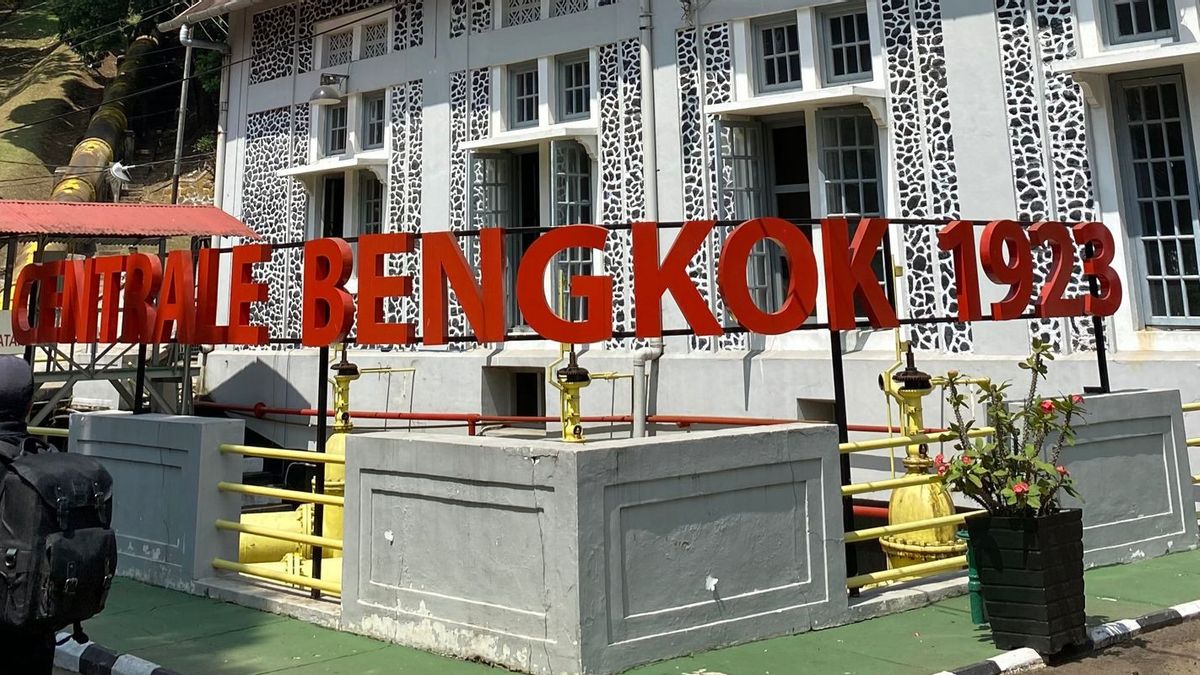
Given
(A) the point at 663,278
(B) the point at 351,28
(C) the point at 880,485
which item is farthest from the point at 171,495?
(B) the point at 351,28

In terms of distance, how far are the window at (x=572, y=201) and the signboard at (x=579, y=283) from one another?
6.09m

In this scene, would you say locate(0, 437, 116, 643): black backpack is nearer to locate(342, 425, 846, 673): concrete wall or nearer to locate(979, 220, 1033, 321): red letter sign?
locate(342, 425, 846, 673): concrete wall

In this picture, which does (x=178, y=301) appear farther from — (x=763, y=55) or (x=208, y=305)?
(x=763, y=55)

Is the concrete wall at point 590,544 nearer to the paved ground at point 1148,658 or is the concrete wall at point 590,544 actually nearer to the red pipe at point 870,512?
the paved ground at point 1148,658

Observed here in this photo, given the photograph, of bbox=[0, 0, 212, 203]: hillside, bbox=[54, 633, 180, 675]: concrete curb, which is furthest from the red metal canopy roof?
bbox=[0, 0, 212, 203]: hillside

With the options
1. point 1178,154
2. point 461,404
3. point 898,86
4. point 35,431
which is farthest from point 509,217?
point 1178,154

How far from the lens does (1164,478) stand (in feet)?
28.8

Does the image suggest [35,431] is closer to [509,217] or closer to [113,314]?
[113,314]

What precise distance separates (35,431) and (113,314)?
1516 millimetres

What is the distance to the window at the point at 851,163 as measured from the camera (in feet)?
41.1

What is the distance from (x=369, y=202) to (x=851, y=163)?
966 cm

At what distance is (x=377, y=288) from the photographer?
8.25m

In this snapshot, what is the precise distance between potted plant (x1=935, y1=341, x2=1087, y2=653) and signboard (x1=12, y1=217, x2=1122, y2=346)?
5.71ft

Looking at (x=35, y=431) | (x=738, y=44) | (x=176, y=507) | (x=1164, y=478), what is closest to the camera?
(x=176, y=507)
